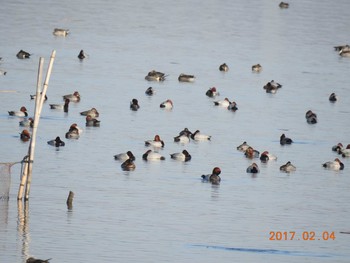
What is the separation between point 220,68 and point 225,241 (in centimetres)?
4141

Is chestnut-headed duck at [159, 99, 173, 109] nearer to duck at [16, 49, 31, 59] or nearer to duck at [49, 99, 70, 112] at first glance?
duck at [49, 99, 70, 112]

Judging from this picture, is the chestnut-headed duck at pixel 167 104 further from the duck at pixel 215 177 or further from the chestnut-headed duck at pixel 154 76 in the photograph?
the duck at pixel 215 177

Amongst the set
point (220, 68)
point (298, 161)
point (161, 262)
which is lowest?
point (161, 262)

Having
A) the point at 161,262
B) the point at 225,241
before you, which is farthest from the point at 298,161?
the point at 161,262

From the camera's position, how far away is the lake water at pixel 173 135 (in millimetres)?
38719

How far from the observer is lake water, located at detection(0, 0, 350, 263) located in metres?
38.7

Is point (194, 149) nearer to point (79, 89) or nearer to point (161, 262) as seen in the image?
point (79, 89)

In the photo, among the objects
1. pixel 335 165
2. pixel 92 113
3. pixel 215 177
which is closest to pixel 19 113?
pixel 92 113

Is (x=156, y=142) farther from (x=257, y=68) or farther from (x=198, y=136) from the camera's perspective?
(x=257, y=68)

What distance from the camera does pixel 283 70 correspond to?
275ft

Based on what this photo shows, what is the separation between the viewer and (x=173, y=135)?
5800cm

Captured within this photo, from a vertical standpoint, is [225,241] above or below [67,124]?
below

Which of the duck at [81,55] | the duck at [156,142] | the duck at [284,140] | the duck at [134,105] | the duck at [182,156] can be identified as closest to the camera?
the duck at [182,156]

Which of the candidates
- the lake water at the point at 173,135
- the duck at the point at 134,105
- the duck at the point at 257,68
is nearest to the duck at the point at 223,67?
the lake water at the point at 173,135
